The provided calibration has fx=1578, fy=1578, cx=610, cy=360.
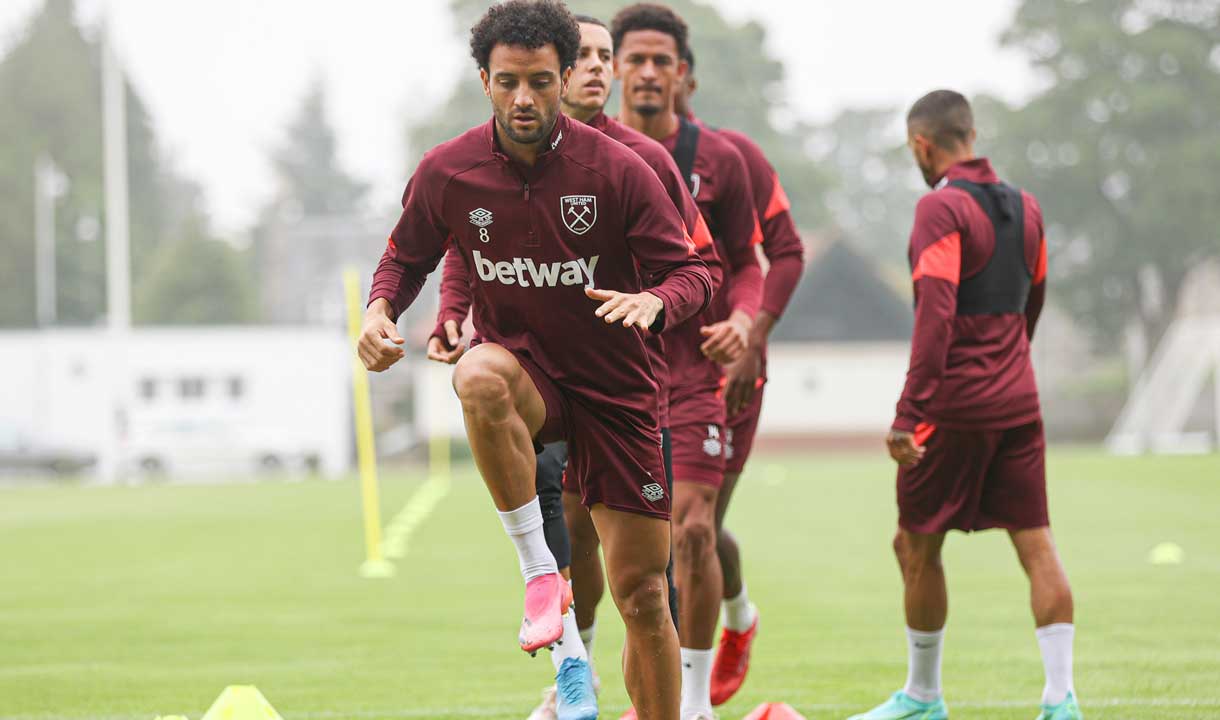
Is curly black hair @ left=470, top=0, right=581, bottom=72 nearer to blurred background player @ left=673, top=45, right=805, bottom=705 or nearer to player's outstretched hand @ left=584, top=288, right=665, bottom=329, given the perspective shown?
player's outstretched hand @ left=584, top=288, right=665, bottom=329

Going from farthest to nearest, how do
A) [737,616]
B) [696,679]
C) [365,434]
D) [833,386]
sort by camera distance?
1. [833,386]
2. [365,434]
3. [737,616]
4. [696,679]

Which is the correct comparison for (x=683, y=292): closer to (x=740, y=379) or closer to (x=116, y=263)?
(x=740, y=379)

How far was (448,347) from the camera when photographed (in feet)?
17.5

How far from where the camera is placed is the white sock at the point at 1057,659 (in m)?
6.15

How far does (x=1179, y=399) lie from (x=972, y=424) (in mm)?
47876

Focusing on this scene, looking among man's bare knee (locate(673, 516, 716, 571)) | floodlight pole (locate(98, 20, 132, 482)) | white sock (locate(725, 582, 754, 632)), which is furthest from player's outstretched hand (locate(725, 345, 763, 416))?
floodlight pole (locate(98, 20, 132, 482))

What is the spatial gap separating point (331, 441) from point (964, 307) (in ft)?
150

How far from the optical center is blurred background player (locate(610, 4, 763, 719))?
6.38 metres

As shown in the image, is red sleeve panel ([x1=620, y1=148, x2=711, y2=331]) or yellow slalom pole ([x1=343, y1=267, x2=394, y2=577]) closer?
red sleeve panel ([x1=620, y1=148, x2=711, y2=331])

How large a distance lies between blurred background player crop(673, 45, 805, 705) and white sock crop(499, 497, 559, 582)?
5.96 feet

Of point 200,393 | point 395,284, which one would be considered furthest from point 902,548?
point 200,393

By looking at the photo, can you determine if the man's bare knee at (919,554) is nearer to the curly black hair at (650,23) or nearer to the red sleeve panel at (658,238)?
the red sleeve panel at (658,238)

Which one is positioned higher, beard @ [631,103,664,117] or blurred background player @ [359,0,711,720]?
beard @ [631,103,664,117]

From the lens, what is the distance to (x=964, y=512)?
6.42 m
